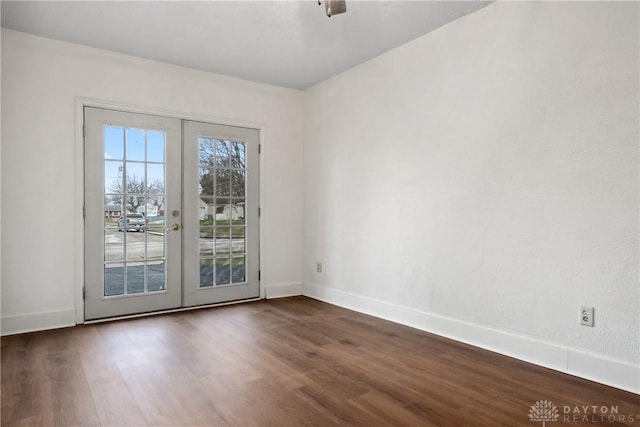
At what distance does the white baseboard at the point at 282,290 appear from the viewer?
16.4 ft

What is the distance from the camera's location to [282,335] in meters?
3.47

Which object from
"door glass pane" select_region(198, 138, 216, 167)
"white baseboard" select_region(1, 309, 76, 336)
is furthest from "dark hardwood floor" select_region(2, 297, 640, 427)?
"door glass pane" select_region(198, 138, 216, 167)

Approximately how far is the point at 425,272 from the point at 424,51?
2.01m

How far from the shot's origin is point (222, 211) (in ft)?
15.3

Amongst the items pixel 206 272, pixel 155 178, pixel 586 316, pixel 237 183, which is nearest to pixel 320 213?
pixel 237 183

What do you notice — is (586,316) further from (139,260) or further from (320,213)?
(139,260)

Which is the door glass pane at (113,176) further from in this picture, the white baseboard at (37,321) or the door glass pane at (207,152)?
the white baseboard at (37,321)

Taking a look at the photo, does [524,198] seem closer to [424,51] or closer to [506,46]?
[506,46]

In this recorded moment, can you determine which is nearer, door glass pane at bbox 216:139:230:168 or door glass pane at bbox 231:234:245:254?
door glass pane at bbox 216:139:230:168

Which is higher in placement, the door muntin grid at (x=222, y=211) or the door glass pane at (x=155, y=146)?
the door glass pane at (x=155, y=146)

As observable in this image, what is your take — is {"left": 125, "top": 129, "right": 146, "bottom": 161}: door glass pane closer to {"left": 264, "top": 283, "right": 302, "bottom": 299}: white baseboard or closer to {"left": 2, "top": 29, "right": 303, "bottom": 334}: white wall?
{"left": 2, "top": 29, "right": 303, "bottom": 334}: white wall

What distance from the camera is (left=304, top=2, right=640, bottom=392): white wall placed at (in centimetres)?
247

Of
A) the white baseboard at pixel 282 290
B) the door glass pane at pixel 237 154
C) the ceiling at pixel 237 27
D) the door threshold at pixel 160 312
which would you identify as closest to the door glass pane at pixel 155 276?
the door threshold at pixel 160 312

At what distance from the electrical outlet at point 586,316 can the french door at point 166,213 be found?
3.39m
